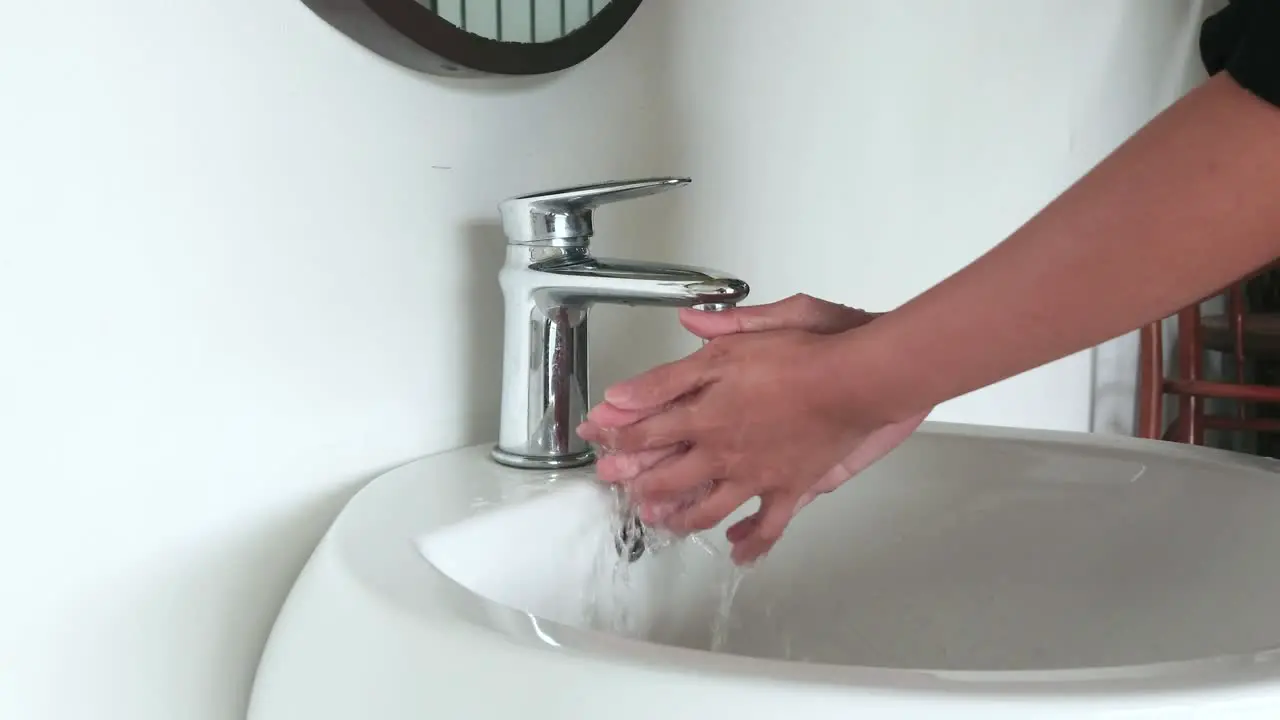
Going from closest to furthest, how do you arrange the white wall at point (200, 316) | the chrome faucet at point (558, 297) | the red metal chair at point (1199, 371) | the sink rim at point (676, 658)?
1. the sink rim at point (676, 658)
2. the white wall at point (200, 316)
3. the chrome faucet at point (558, 297)
4. the red metal chair at point (1199, 371)

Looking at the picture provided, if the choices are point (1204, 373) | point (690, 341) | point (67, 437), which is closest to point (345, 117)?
point (67, 437)

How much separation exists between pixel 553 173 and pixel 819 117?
25 centimetres

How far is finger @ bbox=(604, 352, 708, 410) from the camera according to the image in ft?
1.36

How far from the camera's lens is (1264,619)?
16.3 inches

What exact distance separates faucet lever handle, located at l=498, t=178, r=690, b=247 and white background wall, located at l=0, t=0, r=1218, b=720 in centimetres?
5

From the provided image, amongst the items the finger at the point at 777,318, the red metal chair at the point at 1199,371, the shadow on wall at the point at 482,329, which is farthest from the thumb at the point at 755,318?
the red metal chair at the point at 1199,371

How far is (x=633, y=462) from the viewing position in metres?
0.43

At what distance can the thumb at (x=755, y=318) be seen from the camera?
0.43 m

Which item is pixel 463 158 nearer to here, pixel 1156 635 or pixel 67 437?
pixel 67 437

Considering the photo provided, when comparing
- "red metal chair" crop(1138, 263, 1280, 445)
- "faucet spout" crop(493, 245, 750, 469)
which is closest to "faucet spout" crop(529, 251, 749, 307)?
"faucet spout" crop(493, 245, 750, 469)

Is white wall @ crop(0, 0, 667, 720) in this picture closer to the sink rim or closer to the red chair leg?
the sink rim

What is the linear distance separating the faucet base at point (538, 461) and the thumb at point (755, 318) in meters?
0.09

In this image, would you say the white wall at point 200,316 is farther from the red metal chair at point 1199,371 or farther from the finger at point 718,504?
the red metal chair at point 1199,371

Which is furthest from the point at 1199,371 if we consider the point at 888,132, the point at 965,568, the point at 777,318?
the point at 777,318
